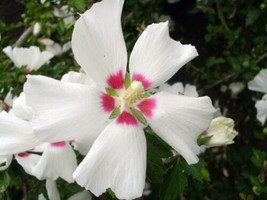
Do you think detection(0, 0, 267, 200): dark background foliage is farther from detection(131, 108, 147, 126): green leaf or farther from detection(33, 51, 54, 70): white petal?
detection(131, 108, 147, 126): green leaf

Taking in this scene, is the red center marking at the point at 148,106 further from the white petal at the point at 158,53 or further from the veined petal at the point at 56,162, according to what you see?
the veined petal at the point at 56,162

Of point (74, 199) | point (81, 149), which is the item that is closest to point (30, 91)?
point (81, 149)

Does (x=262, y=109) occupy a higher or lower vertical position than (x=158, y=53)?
lower

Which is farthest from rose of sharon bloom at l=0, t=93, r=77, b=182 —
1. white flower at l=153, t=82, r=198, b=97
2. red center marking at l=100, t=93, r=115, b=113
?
white flower at l=153, t=82, r=198, b=97

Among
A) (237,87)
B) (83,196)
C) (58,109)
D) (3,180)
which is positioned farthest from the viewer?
(237,87)

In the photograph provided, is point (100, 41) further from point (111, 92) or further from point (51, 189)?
point (51, 189)

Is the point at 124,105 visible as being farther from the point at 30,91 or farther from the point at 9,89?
the point at 9,89

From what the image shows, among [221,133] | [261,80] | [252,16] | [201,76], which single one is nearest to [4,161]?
[221,133]
